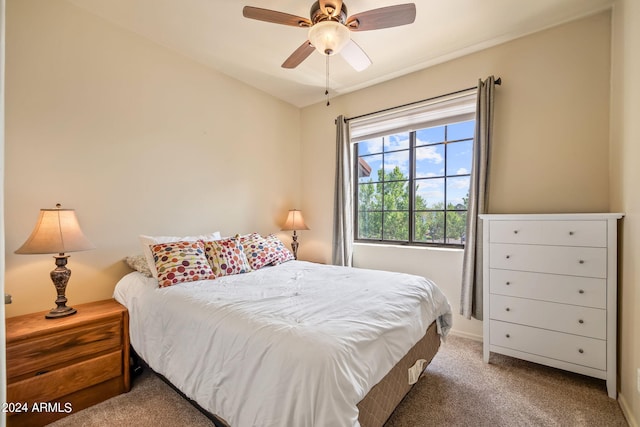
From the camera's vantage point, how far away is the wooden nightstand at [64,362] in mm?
1521

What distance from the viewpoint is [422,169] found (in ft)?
10.3

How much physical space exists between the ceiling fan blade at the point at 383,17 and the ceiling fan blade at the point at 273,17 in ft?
0.95

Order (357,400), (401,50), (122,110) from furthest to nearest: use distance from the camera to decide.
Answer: (401,50), (122,110), (357,400)

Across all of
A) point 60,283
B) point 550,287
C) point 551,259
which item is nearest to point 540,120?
point 551,259

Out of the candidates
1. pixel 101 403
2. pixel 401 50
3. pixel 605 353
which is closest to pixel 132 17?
pixel 401 50

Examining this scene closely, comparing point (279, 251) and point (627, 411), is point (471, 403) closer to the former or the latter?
point (627, 411)

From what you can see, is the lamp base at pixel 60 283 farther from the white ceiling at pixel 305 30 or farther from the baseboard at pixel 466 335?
the baseboard at pixel 466 335

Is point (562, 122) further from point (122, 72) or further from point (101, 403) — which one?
point (101, 403)

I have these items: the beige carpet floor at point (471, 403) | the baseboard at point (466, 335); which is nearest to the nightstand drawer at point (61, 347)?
the beige carpet floor at point (471, 403)

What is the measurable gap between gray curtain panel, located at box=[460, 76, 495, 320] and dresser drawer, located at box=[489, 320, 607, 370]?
1.15ft

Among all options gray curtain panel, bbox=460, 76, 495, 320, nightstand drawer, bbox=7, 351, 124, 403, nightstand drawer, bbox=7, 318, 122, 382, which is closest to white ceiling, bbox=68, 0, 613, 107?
gray curtain panel, bbox=460, 76, 495, 320

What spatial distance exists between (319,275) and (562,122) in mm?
2289

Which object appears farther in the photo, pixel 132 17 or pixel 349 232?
pixel 349 232

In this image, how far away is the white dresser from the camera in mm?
1829
